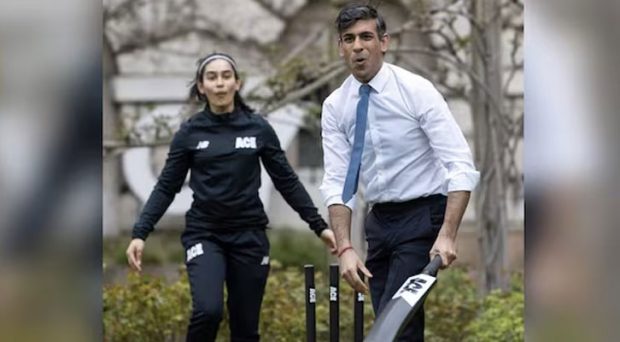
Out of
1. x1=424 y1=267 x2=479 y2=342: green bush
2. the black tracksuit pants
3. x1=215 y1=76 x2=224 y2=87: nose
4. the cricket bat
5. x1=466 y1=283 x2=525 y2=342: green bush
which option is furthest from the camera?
x1=424 y1=267 x2=479 y2=342: green bush

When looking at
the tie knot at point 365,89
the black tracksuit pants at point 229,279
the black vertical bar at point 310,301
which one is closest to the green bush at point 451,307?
the black tracksuit pants at point 229,279

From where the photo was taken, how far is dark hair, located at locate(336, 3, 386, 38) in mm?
6258

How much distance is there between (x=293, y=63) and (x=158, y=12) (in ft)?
19.6

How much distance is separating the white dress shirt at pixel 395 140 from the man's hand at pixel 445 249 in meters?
0.32

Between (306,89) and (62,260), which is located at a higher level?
(306,89)

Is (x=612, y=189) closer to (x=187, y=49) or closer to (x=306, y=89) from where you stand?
(x=306, y=89)

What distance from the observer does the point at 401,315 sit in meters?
5.44

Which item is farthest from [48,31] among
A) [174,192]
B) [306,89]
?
[306,89]

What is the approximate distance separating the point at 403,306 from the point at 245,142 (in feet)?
7.17

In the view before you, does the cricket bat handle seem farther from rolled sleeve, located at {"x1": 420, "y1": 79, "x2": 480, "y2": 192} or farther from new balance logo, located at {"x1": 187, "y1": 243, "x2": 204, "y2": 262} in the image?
new balance logo, located at {"x1": 187, "y1": 243, "x2": 204, "y2": 262}

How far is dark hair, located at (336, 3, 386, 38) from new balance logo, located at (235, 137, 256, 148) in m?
1.30

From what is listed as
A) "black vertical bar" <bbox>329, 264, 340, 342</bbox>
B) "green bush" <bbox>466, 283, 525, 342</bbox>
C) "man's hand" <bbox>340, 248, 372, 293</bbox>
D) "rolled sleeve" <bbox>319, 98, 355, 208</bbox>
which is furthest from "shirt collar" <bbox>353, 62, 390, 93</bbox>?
"green bush" <bbox>466, 283, 525, 342</bbox>

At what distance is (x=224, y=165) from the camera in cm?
737

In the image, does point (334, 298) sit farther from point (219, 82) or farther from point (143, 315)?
point (143, 315)
